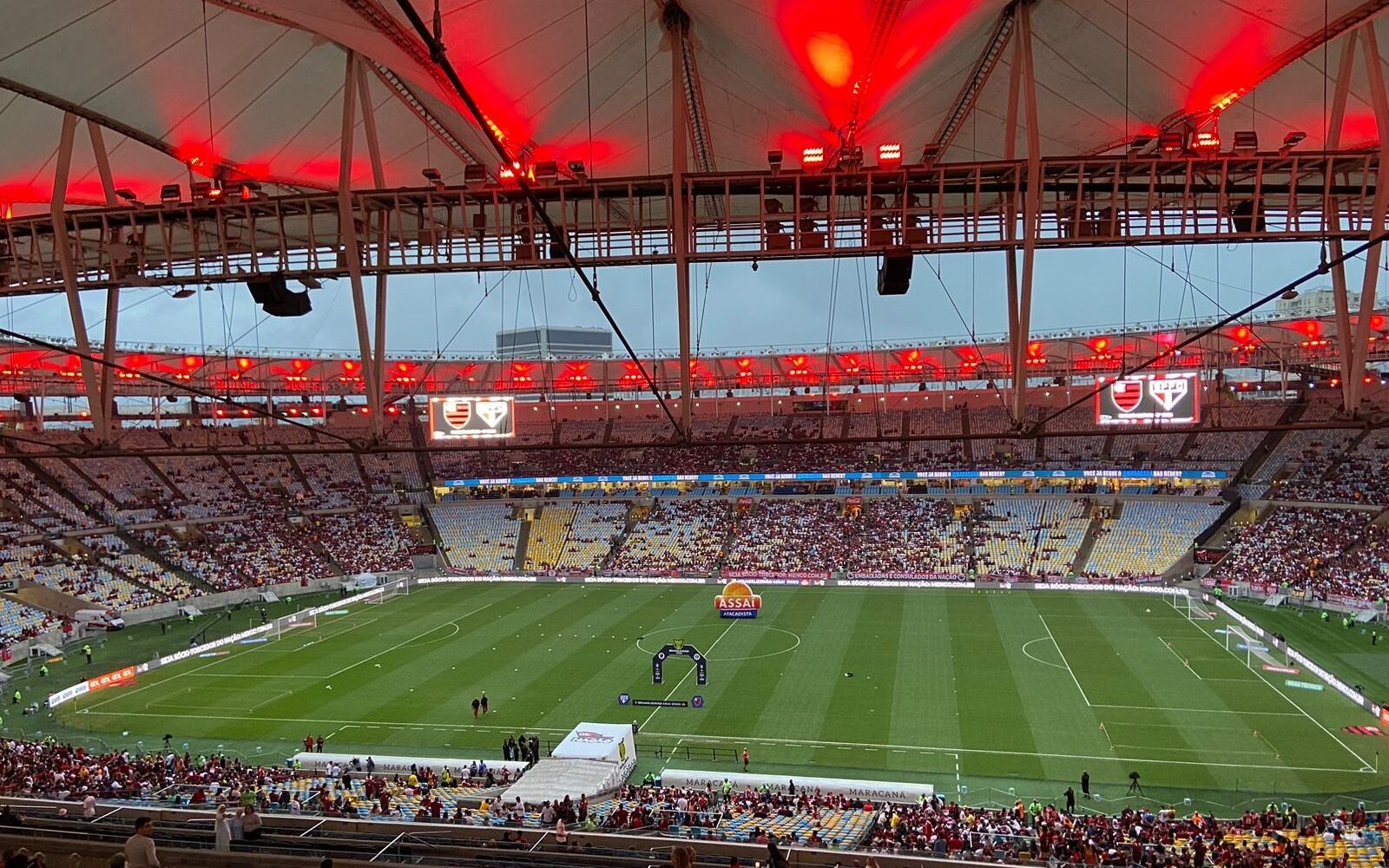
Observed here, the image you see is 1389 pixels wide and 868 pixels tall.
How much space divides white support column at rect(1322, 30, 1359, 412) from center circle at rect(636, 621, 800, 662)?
21455 mm

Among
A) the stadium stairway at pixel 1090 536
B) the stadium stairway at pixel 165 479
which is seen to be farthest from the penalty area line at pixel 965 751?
the stadium stairway at pixel 165 479

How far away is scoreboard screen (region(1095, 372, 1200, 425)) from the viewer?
94.1 feet

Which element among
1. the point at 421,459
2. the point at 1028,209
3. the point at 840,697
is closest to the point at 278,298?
the point at 1028,209

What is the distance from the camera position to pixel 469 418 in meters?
33.8

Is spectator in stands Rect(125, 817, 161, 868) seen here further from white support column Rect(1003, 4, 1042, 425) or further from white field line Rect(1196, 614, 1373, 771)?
white field line Rect(1196, 614, 1373, 771)

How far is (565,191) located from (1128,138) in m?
11.8

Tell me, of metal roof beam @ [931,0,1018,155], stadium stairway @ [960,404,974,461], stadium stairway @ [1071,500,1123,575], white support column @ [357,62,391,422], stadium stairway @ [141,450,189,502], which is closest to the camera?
white support column @ [357,62,391,422]

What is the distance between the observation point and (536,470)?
2468 inches

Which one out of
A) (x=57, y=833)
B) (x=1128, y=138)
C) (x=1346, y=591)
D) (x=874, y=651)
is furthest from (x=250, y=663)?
(x=1346, y=591)

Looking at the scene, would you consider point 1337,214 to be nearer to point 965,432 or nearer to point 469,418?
point 469,418

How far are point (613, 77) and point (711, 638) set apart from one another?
75.6ft

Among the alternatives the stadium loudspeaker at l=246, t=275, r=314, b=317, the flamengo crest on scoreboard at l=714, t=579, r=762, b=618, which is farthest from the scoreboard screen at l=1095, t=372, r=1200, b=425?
the stadium loudspeaker at l=246, t=275, r=314, b=317

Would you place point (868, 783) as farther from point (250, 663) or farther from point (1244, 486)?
point (1244, 486)

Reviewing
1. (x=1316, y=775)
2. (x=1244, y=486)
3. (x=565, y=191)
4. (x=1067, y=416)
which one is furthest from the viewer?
(x=1067, y=416)
